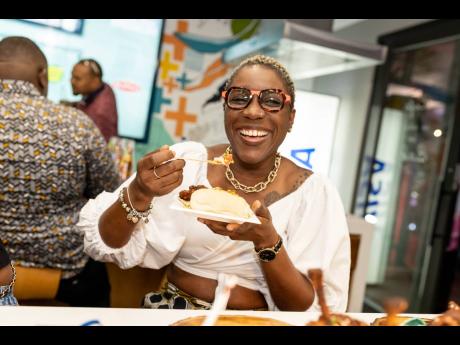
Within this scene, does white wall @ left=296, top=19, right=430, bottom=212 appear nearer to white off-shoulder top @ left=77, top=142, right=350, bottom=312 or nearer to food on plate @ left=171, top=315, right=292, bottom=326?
white off-shoulder top @ left=77, top=142, right=350, bottom=312

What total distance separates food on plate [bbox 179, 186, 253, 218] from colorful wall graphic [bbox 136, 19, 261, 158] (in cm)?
355

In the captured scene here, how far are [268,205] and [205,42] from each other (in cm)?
382

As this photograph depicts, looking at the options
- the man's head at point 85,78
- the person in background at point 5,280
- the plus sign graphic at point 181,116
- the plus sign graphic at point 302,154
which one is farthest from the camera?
the plus sign graphic at point 181,116

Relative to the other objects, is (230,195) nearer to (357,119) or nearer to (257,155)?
(257,155)

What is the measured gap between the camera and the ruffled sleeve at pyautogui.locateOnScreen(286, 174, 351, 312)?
1550 mm

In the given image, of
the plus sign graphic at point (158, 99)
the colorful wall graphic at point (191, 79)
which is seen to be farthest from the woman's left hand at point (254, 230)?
the plus sign graphic at point (158, 99)

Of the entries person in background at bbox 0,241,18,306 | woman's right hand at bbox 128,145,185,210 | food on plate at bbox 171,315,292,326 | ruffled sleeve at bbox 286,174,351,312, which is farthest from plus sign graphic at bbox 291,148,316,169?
food on plate at bbox 171,315,292,326

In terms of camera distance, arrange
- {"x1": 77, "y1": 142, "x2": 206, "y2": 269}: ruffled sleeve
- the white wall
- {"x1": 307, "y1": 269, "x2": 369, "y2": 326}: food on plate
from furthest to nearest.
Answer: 1. the white wall
2. {"x1": 77, "y1": 142, "x2": 206, "y2": 269}: ruffled sleeve
3. {"x1": 307, "y1": 269, "x2": 369, "y2": 326}: food on plate

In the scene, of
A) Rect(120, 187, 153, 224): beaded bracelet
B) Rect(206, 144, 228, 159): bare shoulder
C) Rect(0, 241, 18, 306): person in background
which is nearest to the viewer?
Rect(0, 241, 18, 306): person in background

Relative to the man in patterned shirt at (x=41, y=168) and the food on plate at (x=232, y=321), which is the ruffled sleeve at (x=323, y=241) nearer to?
the food on plate at (x=232, y=321)

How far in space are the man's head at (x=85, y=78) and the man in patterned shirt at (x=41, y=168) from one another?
4.72ft

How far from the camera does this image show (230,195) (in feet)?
4.64

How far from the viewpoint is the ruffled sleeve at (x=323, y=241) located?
1550 mm

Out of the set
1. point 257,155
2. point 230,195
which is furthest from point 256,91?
point 230,195
